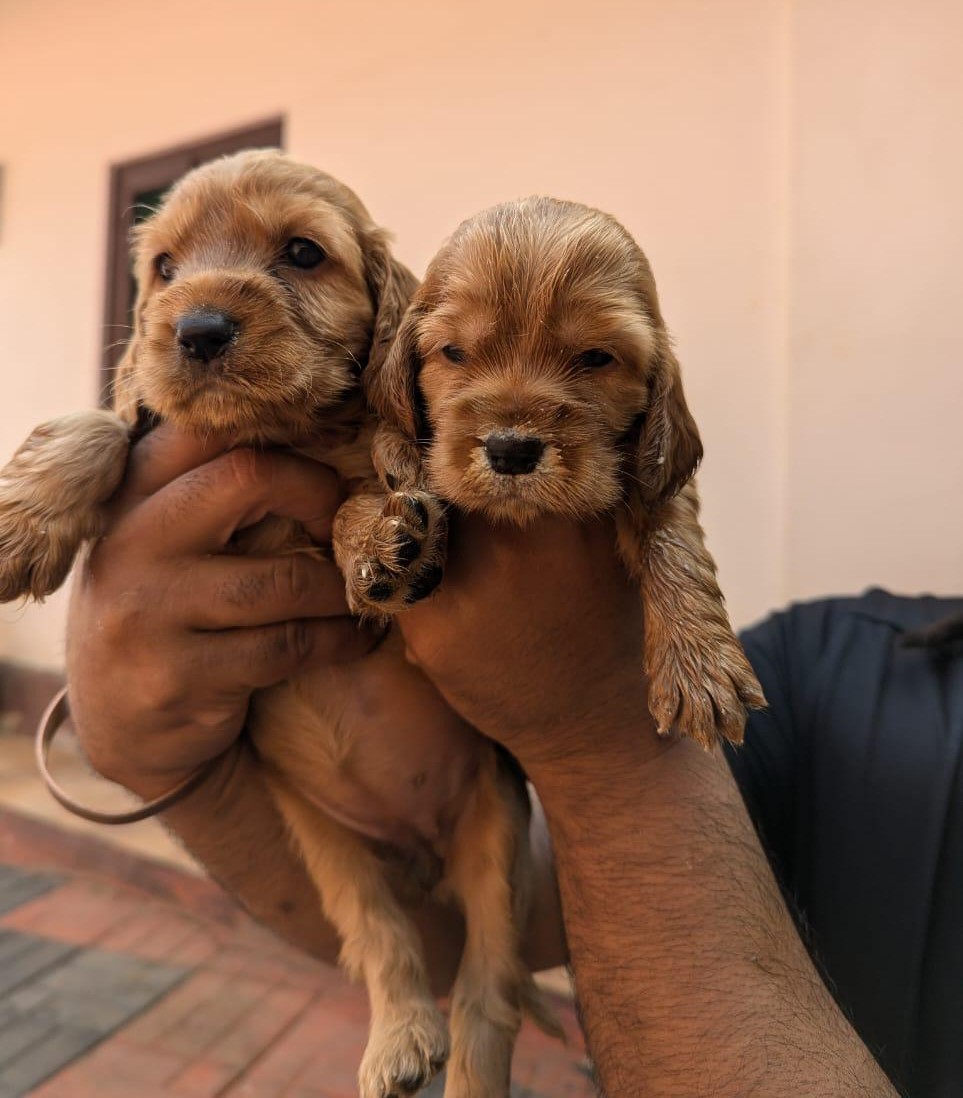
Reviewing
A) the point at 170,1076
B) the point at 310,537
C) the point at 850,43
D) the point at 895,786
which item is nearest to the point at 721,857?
the point at 895,786

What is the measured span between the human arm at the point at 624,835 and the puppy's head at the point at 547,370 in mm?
176

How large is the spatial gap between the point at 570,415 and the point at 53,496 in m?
0.95

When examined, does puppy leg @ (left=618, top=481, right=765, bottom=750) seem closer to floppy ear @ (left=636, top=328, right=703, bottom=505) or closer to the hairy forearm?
floppy ear @ (left=636, top=328, right=703, bottom=505)

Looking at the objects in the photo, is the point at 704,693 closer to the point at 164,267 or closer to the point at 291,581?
the point at 291,581

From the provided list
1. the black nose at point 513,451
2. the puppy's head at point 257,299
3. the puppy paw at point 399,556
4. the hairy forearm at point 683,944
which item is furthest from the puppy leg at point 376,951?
the black nose at point 513,451

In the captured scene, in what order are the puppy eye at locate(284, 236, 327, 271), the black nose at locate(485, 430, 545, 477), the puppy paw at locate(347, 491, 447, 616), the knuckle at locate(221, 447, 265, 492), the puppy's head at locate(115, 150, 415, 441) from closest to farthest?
the black nose at locate(485, 430, 545, 477) < the puppy paw at locate(347, 491, 447, 616) < the puppy's head at locate(115, 150, 415, 441) < the knuckle at locate(221, 447, 265, 492) < the puppy eye at locate(284, 236, 327, 271)

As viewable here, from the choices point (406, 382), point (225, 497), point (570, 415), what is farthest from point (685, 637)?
point (225, 497)

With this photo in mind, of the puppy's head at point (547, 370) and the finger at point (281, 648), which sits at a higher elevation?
the puppy's head at point (547, 370)

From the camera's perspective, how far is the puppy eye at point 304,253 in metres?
1.53

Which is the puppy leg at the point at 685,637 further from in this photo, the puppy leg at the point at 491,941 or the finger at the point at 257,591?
the puppy leg at the point at 491,941

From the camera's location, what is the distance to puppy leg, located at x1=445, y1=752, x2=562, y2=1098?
156 centimetres

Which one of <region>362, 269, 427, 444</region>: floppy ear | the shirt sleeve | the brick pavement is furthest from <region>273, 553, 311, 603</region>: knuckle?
the brick pavement

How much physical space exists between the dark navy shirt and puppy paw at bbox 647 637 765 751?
2.40 feet

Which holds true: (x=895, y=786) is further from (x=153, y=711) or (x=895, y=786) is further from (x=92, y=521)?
(x=92, y=521)
